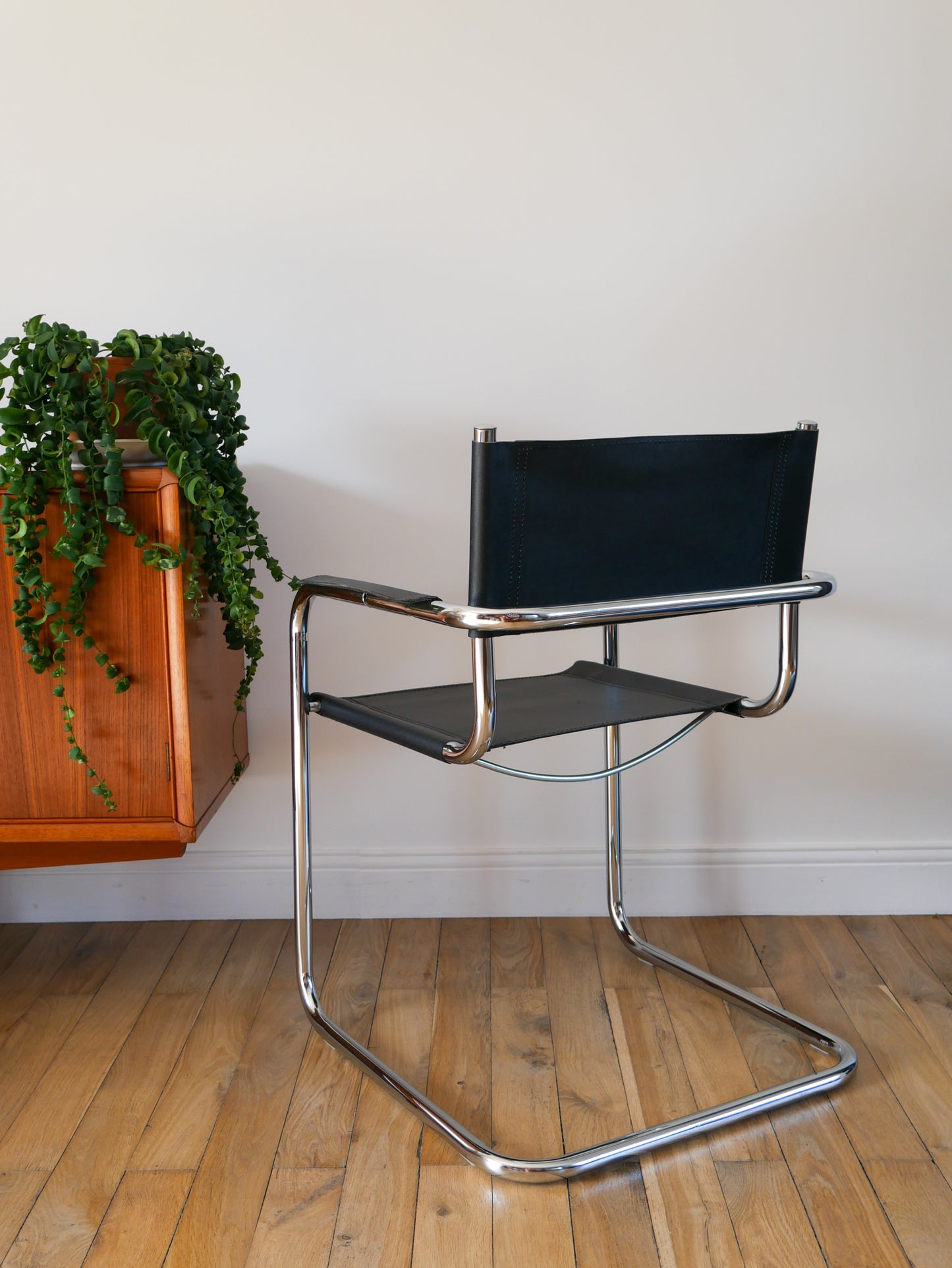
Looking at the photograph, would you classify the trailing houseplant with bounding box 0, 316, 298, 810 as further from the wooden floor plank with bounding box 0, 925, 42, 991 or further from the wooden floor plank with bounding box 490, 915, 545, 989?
the wooden floor plank with bounding box 490, 915, 545, 989

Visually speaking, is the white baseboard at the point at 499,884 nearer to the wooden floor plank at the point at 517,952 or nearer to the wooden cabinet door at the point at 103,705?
the wooden floor plank at the point at 517,952

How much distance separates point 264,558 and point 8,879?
0.91m

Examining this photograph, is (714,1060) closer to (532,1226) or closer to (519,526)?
(532,1226)

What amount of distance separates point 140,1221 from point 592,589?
90 centimetres

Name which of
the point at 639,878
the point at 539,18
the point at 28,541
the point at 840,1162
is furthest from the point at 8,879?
the point at 539,18

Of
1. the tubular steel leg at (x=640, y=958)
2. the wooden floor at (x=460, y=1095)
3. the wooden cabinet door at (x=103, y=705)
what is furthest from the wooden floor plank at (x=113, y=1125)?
the wooden cabinet door at (x=103, y=705)

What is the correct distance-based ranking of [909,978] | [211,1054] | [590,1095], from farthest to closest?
[909,978]
[211,1054]
[590,1095]

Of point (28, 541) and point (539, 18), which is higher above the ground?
point (539, 18)

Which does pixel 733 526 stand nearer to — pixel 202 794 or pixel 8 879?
pixel 202 794

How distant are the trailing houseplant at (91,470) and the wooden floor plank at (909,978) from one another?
1.22 m

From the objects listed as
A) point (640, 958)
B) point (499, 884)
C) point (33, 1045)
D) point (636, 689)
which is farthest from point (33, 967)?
point (636, 689)

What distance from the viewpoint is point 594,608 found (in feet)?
3.89

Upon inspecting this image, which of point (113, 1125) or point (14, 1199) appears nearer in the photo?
point (14, 1199)

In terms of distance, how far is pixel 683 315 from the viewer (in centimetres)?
194
